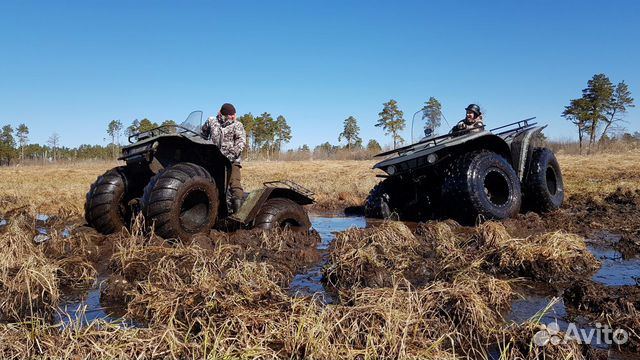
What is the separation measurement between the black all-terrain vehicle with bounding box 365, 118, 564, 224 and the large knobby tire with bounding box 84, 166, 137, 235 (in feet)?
14.0

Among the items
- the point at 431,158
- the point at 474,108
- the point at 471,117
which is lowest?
the point at 431,158

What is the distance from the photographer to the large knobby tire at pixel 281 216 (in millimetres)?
6586

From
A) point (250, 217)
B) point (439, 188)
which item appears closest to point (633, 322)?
point (250, 217)

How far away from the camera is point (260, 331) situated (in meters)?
2.78

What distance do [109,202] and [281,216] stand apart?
2.41 metres

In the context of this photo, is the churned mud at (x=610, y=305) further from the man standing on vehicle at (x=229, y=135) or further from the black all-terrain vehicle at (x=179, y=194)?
the man standing on vehicle at (x=229, y=135)

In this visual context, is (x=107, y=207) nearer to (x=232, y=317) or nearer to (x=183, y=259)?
(x=183, y=259)

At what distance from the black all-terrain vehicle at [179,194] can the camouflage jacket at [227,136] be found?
11.4 inches

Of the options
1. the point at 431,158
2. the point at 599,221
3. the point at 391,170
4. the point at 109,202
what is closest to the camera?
the point at 109,202

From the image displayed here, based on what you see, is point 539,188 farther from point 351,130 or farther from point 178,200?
point 351,130

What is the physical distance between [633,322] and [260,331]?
2418mm

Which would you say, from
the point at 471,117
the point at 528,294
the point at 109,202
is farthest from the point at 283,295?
the point at 471,117

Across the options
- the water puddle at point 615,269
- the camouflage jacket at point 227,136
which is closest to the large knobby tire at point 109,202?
the camouflage jacket at point 227,136

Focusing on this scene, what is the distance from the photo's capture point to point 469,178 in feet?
23.4
